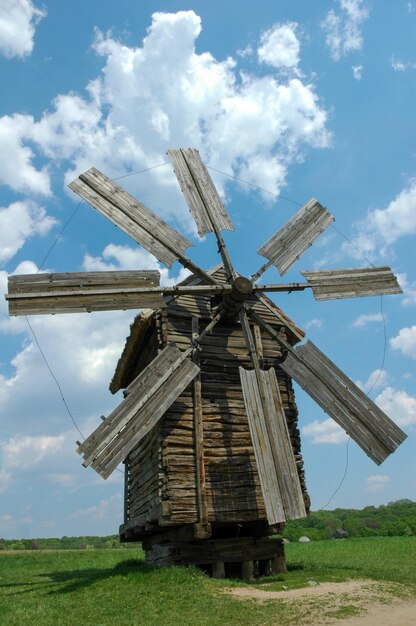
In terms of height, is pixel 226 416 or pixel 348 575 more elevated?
pixel 226 416

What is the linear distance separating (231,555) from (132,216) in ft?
24.7

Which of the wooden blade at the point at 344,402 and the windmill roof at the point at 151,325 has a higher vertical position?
the windmill roof at the point at 151,325

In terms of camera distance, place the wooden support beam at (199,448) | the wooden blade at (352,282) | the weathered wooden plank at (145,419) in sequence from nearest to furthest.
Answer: the weathered wooden plank at (145,419), the wooden support beam at (199,448), the wooden blade at (352,282)

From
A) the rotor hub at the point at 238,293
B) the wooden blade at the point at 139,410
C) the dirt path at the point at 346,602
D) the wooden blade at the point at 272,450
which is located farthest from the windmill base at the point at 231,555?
the rotor hub at the point at 238,293

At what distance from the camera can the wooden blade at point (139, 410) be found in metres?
9.66

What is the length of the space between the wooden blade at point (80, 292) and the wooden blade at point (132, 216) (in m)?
0.89

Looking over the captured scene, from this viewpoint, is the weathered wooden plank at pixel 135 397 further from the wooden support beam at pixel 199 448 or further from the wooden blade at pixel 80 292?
the wooden blade at pixel 80 292

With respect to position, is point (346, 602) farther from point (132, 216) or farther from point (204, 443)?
point (132, 216)

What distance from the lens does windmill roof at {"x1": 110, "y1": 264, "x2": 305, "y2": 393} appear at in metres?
12.4

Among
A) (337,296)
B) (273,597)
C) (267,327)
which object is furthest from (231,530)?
(337,296)

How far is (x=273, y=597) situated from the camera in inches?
348

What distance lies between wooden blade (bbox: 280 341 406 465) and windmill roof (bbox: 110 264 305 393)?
5.66 feet

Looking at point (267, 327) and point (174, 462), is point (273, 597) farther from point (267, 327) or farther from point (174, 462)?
point (267, 327)

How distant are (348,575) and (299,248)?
7308mm
